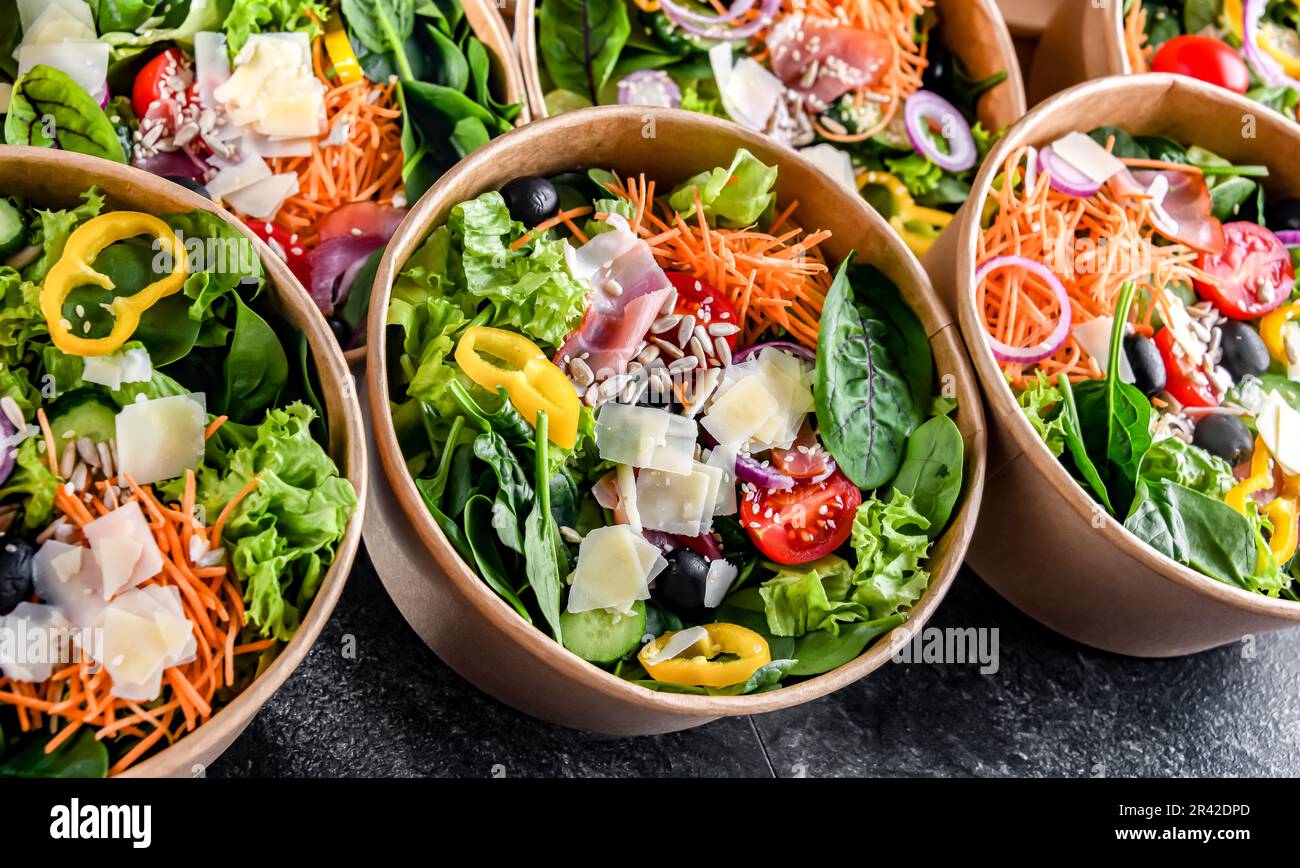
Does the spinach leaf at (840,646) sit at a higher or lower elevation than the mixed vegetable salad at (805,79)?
lower

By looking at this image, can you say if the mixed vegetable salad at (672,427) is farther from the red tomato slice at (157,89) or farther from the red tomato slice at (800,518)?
the red tomato slice at (157,89)

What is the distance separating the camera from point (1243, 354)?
2109mm

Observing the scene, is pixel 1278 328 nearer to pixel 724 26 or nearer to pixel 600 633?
pixel 724 26

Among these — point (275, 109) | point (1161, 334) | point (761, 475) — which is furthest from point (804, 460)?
point (275, 109)

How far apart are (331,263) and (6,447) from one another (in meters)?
0.61

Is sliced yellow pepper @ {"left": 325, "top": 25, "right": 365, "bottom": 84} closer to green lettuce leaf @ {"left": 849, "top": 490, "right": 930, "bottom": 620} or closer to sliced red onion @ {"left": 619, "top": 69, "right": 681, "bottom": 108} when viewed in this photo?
sliced red onion @ {"left": 619, "top": 69, "right": 681, "bottom": 108}

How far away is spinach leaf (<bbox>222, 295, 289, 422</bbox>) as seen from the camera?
5.08 feet

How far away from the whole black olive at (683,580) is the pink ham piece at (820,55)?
1.07 metres

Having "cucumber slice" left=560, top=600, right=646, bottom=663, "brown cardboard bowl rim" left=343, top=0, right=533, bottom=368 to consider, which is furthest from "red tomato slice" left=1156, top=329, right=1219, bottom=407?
"brown cardboard bowl rim" left=343, top=0, right=533, bottom=368

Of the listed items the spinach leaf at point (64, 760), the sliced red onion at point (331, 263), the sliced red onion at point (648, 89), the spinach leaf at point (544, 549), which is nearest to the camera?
the spinach leaf at point (64, 760)

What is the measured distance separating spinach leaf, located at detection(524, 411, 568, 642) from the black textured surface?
40 cm

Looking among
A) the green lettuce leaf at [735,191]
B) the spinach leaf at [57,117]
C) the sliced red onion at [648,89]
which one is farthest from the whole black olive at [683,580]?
the spinach leaf at [57,117]

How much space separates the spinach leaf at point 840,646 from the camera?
167 cm

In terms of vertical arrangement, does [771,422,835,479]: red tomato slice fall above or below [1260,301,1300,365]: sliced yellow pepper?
below
